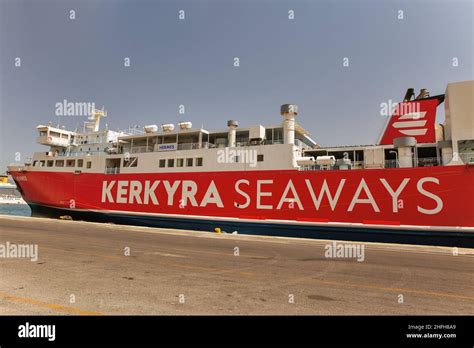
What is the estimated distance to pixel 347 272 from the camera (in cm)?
739

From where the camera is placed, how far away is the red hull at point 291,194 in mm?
15773

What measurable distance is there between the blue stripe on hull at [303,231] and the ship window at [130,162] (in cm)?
465

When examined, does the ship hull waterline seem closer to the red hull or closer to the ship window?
the red hull

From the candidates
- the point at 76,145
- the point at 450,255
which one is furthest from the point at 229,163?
the point at 76,145

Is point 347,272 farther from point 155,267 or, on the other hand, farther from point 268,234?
point 268,234

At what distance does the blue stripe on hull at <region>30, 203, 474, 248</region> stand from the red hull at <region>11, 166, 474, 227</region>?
602 mm

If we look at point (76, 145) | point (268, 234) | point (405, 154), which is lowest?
point (268, 234)

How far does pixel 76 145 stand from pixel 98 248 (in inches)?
998

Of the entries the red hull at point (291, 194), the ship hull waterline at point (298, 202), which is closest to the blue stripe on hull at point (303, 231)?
the ship hull waterline at point (298, 202)

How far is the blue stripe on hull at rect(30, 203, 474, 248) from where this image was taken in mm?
15242

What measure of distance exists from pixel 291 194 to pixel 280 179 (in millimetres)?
1305

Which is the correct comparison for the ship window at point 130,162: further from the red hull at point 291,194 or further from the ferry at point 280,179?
the red hull at point 291,194

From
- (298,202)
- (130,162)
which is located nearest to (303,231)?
(298,202)

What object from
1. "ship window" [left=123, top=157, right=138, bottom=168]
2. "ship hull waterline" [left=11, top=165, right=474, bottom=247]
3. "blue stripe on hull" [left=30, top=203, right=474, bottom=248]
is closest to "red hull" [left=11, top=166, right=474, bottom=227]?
"ship hull waterline" [left=11, top=165, right=474, bottom=247]
